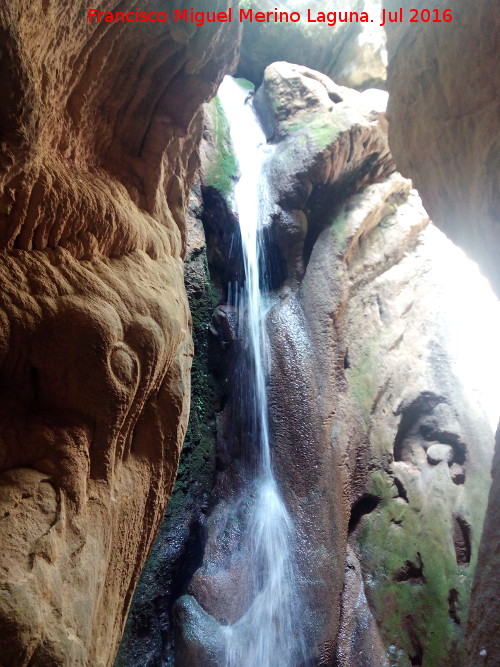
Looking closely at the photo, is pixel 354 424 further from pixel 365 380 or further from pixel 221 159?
pixel 221 159

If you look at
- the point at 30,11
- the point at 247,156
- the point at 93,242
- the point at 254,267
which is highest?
the point at 247,156

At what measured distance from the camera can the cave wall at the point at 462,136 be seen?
271 centimetres

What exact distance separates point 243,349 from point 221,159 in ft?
11.8

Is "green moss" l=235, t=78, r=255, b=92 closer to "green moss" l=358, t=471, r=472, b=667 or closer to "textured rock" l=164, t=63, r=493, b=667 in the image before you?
"textured rock" l=164, t=63, r=493, b=667

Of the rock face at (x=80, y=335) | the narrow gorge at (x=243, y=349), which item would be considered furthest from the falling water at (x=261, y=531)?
the rock face at (x=80, y=335)

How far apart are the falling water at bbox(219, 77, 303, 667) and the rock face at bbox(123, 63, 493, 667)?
154 millimetres

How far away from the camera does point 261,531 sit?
229 inches

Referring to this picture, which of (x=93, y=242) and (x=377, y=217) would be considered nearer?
(x=93, y=242)

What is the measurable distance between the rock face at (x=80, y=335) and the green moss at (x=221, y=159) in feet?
14.1

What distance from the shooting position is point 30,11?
1.96m

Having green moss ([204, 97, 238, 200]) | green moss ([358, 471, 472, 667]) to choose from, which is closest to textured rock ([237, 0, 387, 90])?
green moss ([204, 97, 238, 200])

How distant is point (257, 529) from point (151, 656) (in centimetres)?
177

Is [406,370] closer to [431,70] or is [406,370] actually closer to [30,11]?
[431,70]

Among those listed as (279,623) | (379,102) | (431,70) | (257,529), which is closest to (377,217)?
(379,102)
